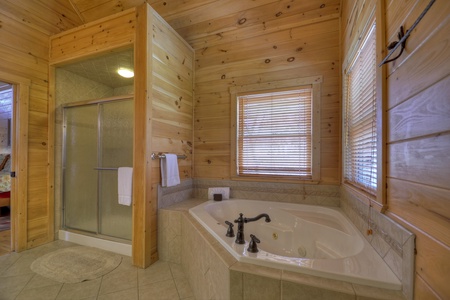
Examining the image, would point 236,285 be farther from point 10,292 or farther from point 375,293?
point 10,292

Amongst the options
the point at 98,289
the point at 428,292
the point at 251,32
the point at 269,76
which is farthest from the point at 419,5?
the point at 98,289

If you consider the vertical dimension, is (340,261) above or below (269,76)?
below

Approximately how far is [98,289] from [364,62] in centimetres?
268

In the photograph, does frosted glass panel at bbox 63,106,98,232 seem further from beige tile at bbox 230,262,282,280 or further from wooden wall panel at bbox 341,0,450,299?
wooden wall panel at bbox 341,0,450,299

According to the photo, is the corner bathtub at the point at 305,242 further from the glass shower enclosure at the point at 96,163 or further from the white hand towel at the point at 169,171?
the glass shower enclosure at the point at 96,163

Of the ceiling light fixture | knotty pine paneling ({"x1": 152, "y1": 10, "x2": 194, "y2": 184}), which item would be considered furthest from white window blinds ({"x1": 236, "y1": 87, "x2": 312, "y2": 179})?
the ceiling light fixture

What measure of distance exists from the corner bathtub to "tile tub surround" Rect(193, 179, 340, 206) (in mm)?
129

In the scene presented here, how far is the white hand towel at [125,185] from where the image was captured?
2.14m

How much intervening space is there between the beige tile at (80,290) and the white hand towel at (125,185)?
71 centimetres

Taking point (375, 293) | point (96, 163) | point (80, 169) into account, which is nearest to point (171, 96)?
point (96, 163)

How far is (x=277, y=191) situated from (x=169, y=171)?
1.25m

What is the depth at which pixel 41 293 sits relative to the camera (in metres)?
1.62

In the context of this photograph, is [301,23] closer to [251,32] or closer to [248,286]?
[251,32]

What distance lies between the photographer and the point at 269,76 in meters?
2.46
